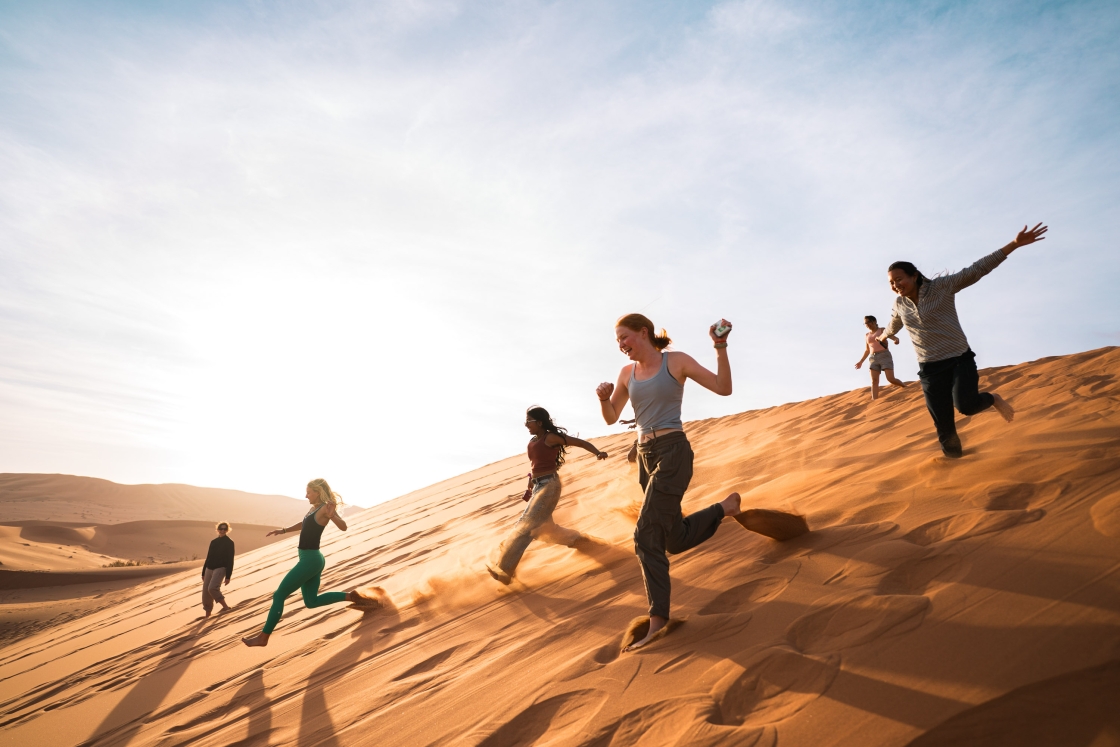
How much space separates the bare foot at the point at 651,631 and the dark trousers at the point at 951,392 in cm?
300

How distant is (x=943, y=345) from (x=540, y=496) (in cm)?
348

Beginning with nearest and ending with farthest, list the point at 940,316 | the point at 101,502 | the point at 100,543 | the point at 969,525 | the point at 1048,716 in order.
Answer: the point at 1048,716, the point at 969,525, the point at 940,316, the point at 100,543, the point at 101,502

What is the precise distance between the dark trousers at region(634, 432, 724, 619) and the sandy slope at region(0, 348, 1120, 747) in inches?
10.2

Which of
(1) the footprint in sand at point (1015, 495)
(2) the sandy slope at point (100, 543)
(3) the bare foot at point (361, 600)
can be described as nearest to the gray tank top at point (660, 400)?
(1) the footprint in sand at point (1015, 495)

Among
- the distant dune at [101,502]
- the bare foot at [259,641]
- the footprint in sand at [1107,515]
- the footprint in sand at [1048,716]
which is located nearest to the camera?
the footprint in sand at [1048,716]

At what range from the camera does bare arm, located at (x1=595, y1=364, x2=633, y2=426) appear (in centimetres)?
356

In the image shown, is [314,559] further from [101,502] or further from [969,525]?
[101,502]

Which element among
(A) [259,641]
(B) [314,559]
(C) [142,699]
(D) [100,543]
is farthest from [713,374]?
(D) [100,543]

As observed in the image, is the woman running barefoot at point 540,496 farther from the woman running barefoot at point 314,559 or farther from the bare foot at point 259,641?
the bare foot at point 259,641

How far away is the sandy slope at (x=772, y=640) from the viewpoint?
2.02 m

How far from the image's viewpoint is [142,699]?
503 cm

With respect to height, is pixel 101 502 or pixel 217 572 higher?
pixel 101 502

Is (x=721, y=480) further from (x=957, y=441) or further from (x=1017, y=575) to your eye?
(x=1017, y=575)

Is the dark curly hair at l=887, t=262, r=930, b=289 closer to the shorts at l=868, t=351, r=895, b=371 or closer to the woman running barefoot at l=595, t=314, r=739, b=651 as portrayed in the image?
the woman running barefoot at l=595, t=314, r=739, b=651
